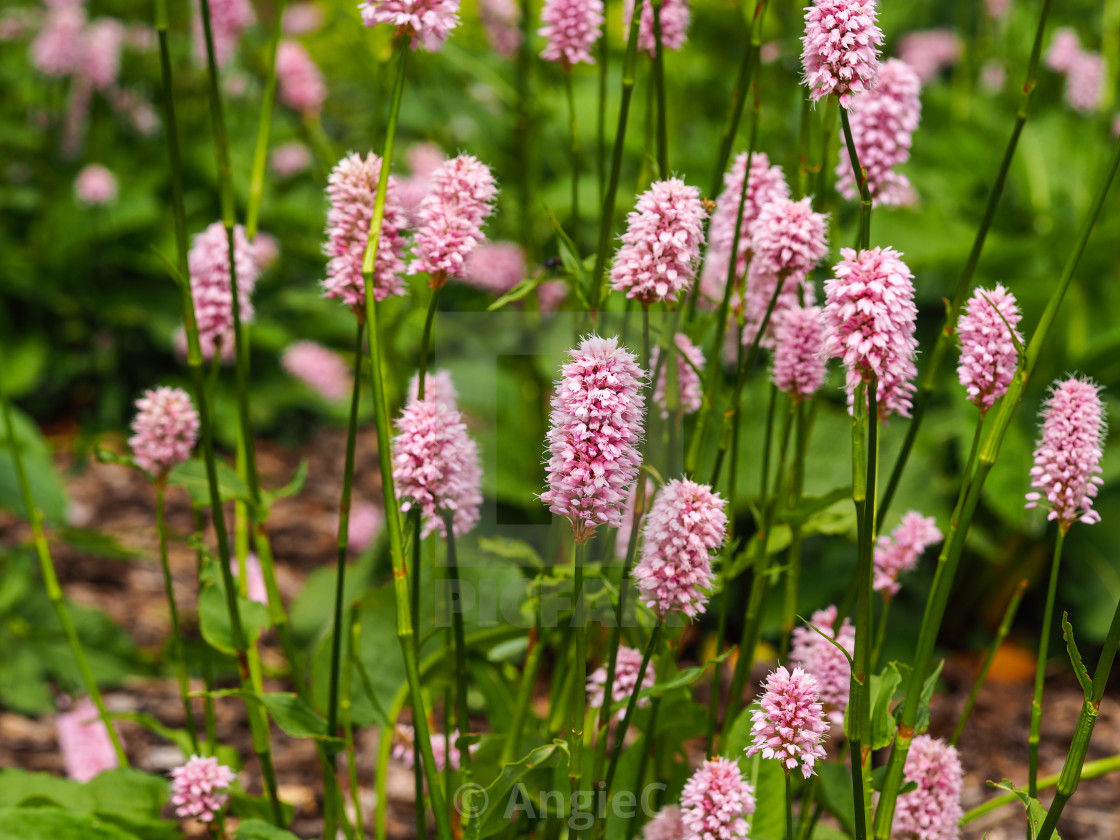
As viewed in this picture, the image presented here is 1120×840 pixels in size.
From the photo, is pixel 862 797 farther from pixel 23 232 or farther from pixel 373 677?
pixel 23 232

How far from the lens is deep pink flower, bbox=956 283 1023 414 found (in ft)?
3.66

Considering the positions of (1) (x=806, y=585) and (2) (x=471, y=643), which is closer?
(2) (x=471, y=643)

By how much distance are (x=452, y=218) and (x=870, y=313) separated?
0.45m

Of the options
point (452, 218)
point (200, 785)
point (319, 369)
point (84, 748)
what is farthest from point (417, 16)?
point (319, 369)

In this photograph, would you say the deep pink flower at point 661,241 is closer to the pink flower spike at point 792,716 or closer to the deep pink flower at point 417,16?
the deep pink flower at point 417,16

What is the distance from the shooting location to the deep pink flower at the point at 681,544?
1.03 m

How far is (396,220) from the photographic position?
3.92 feet

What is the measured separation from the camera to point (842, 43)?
0.92 meters

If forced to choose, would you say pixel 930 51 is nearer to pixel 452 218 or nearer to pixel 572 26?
pixel 572 26

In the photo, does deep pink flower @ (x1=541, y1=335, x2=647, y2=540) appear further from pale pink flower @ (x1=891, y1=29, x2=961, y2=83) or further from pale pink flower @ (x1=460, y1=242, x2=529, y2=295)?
pale pink flower @ (x1=891, y1=29, x2=961, y2=83)

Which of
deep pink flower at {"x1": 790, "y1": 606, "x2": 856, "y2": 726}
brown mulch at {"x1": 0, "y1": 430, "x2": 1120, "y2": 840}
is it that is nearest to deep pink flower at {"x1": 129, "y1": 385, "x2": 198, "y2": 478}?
brown mulch at {"x1": 0, "y1": 430, "x2": 1120, "y2": 840}

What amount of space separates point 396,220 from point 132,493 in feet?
8.83

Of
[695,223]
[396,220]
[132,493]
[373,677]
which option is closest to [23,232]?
[132,493]

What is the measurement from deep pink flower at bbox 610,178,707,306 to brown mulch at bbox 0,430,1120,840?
141cm
